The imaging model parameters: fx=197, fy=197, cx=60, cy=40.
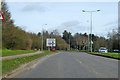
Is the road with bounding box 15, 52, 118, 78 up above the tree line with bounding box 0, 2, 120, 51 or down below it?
below

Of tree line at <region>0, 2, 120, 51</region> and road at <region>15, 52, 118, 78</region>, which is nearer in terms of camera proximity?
road at <region>15, 52, 118, 78</region>

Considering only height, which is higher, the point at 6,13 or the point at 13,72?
the point at 6,13

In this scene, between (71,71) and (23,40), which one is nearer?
(71,71)

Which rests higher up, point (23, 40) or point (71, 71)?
point (23, 40)

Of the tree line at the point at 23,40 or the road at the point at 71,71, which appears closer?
the road at the point at 71,71

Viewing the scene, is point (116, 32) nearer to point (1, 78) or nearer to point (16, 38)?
point (16, 38)

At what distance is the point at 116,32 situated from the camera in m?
79.9

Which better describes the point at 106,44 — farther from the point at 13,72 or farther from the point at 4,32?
the point at 13,72

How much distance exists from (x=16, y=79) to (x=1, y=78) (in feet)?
2.53

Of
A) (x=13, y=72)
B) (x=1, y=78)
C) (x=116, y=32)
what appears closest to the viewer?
(x=1, y=78)

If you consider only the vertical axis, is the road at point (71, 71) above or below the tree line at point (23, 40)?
below

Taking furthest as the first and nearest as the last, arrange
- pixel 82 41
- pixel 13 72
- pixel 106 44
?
1. pixel 82 41
2. pixel 106 44
3. pixel 13 72

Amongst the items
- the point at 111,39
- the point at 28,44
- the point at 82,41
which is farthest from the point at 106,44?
the point at 28,44

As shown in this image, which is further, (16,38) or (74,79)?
(16,38)
